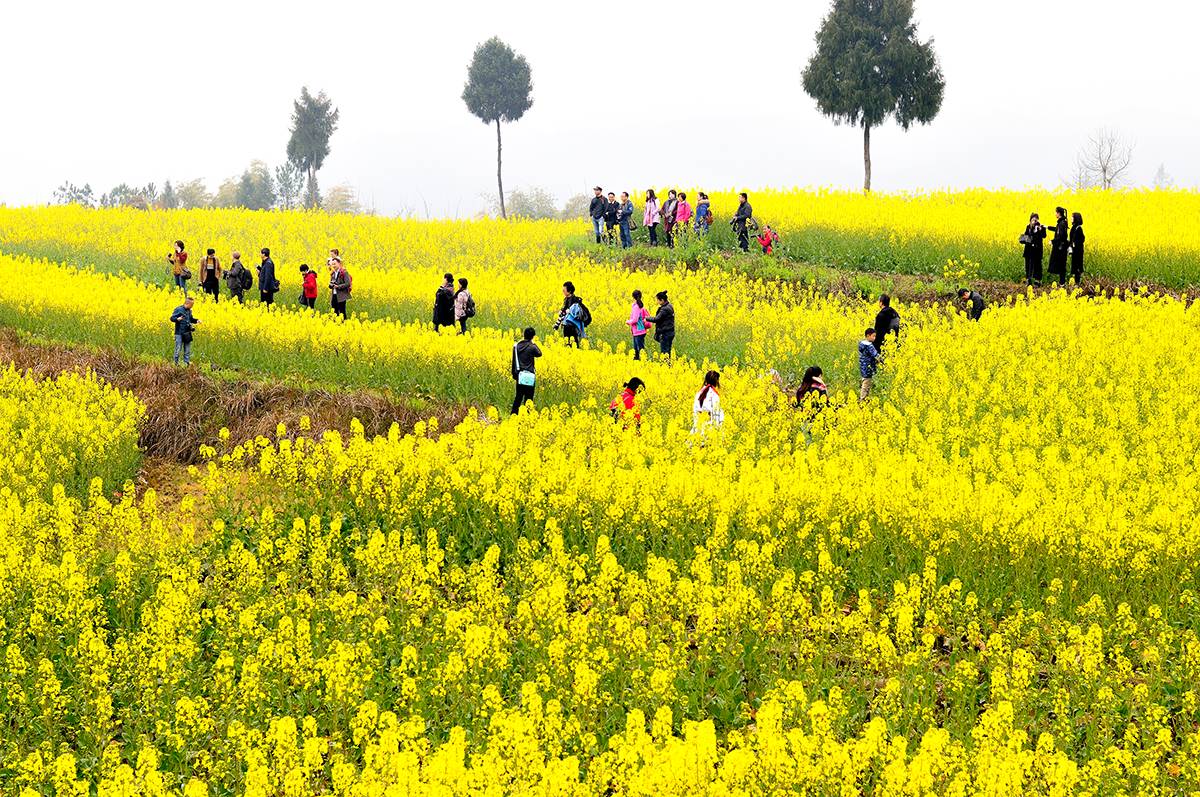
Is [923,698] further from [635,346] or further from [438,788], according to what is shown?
[635,346]

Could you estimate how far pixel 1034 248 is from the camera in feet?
87.3

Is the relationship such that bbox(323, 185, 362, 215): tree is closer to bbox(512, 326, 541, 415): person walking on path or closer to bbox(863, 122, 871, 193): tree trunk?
bbox(863, 122, 871, 193): tree trunk

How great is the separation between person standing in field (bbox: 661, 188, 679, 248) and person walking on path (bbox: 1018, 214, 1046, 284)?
400 inches

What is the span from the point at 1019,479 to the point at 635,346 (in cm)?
932

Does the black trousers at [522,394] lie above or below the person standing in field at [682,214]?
below

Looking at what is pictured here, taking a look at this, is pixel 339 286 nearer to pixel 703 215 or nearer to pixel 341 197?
pixel 703 215

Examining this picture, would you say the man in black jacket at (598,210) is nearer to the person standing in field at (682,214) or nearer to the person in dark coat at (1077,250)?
the person standing in field at (682,214)

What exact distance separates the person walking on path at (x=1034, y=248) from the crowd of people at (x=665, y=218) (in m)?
7.22

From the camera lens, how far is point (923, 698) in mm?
9086

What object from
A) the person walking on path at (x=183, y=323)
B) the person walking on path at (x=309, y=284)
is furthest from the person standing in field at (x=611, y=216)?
the person walking on path at (x=183, y=323)

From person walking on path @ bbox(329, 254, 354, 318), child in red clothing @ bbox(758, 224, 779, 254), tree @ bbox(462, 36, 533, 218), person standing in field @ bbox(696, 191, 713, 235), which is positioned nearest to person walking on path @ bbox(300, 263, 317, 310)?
person walking on path @ bbox(329, 254, 354, 318)

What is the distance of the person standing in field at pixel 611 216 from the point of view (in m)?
34.2

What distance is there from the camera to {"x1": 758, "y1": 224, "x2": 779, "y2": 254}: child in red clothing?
1238 inches

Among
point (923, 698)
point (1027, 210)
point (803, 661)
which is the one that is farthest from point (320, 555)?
point (1027, 210)
